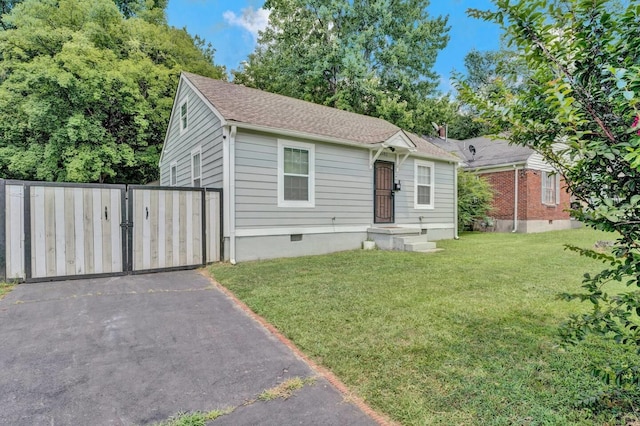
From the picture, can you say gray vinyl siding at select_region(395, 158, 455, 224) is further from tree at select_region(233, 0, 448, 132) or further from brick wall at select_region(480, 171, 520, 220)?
tree at select_region(233, 0, 448, 132)

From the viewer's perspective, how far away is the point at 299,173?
27.3ft

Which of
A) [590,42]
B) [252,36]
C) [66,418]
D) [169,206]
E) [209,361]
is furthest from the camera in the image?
[252,36]

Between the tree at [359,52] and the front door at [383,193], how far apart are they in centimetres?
912

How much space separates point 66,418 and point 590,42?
366 centimetres

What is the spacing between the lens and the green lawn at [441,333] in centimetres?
211

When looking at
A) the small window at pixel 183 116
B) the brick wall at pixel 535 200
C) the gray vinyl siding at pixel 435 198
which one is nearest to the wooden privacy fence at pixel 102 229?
the small window at pixel 183 116

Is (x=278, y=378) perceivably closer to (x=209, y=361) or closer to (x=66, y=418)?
(x=209, y=361)

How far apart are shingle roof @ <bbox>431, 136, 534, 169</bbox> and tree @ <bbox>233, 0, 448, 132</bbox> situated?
238 centimetres

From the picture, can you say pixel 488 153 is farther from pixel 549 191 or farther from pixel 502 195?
pixel 549 191

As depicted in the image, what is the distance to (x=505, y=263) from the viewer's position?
22.2ft

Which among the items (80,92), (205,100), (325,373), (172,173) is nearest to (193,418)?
(325,373)

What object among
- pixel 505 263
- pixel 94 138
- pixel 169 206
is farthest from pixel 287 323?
pixel 94 138

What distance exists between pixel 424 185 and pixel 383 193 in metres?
1.97

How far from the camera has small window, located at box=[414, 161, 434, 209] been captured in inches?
429
